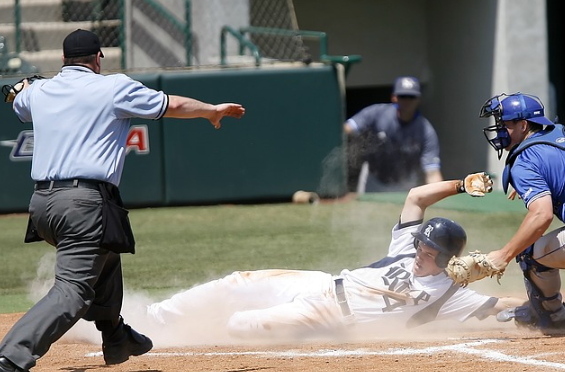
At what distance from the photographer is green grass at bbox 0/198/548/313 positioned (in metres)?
8.34

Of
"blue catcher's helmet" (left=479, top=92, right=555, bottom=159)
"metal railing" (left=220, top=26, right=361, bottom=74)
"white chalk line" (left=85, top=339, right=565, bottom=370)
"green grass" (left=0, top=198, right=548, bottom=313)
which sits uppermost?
"metal railing" (left=220, top=26, right=361, bottom=74)

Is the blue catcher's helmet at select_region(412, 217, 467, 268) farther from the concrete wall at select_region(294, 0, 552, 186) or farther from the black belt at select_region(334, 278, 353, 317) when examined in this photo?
the concrete wall at select_region(294, 0, 552, 186)

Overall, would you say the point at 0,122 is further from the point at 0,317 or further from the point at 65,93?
the point at 65,93

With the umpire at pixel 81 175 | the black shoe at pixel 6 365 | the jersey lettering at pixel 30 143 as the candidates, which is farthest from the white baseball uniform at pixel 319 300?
the jersey lettering at pixel 30 143

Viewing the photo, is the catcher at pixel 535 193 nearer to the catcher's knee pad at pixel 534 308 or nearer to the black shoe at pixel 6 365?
the catcher's knee pad at pixel 534 308

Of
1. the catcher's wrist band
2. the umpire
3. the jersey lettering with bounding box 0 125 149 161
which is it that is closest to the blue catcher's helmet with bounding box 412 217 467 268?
the catcher's wrist band

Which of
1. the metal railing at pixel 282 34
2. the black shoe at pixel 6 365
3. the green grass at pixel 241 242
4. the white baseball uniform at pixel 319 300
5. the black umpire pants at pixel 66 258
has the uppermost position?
the metal railing at pixel 282 34

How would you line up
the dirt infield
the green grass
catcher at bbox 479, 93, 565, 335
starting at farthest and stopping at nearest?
the green grass < catcher at bbox 479, 93, 565, 335 < the dirt infield

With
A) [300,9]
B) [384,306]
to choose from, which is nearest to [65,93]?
[384,306]

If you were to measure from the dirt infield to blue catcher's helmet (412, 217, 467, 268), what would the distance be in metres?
0.51

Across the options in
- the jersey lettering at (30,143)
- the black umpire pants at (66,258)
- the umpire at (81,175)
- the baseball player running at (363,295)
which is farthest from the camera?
the jersey lettering at (30,143)

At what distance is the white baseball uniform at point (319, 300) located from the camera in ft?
19.0

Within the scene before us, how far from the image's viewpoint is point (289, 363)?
508 centimetres

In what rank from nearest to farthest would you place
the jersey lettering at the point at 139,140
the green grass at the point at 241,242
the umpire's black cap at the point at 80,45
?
the umpire's black cap at the point at 80,45 < the green grass at the point at 241,242 < the jersey lettering at the point at 139,140
